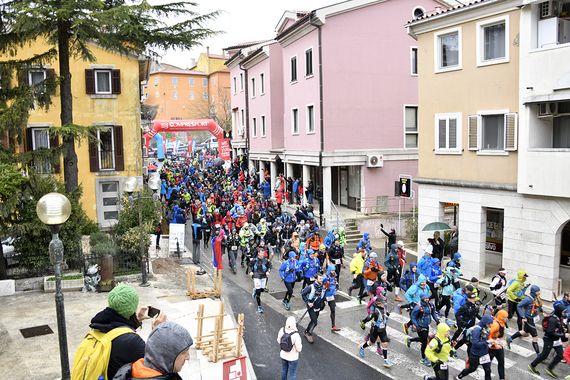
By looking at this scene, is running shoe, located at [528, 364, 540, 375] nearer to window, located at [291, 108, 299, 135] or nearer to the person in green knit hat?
the person in green knit hat

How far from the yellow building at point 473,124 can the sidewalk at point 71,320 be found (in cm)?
914

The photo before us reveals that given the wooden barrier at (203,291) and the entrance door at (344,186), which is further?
the entrance door at (344,186)

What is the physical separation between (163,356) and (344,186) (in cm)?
2736

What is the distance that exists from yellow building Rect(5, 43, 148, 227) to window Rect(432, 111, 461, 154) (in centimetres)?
1410

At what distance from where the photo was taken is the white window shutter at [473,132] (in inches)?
696

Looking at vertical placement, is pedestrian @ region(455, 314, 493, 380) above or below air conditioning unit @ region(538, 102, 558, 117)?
below

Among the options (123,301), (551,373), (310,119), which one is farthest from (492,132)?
(123,301)

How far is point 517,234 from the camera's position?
1630 cm

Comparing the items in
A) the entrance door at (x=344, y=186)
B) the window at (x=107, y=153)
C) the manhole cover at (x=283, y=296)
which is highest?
the window at (x=107, y=153)

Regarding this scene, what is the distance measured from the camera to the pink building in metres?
27.0

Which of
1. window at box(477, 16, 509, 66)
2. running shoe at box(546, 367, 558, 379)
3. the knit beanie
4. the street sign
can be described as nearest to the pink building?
the street sign

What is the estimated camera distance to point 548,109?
606 inches

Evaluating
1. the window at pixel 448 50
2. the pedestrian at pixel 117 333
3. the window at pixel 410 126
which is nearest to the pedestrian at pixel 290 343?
the pedestrian at pixel 117 333

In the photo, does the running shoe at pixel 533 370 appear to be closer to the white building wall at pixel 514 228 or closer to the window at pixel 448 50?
the white building wall at pixel 514 228
